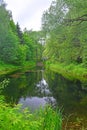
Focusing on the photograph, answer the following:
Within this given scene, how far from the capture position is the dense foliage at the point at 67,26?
29547mm

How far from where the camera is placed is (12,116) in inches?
293

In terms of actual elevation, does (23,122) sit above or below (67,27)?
below

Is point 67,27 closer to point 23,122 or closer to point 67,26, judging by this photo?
point 67,26

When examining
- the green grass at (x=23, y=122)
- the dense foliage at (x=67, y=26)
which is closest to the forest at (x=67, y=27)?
the dense foliage at (x=67, y=26)

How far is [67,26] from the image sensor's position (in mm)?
31672

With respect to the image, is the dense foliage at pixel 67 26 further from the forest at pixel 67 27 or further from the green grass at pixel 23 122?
the green grass at pixel 23 122

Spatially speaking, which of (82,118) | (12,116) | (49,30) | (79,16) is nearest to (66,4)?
(79,16)

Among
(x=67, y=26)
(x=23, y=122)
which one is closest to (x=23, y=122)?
(x=23, y=122)

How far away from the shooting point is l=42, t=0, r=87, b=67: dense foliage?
2955 cm

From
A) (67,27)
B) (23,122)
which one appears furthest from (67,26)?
(23,122)

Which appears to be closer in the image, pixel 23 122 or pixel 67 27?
pixel 23 122

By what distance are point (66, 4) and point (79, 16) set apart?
195 cm

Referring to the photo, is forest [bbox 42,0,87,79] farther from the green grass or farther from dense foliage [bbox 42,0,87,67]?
the green grass

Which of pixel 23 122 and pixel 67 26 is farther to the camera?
pixel 67 26
